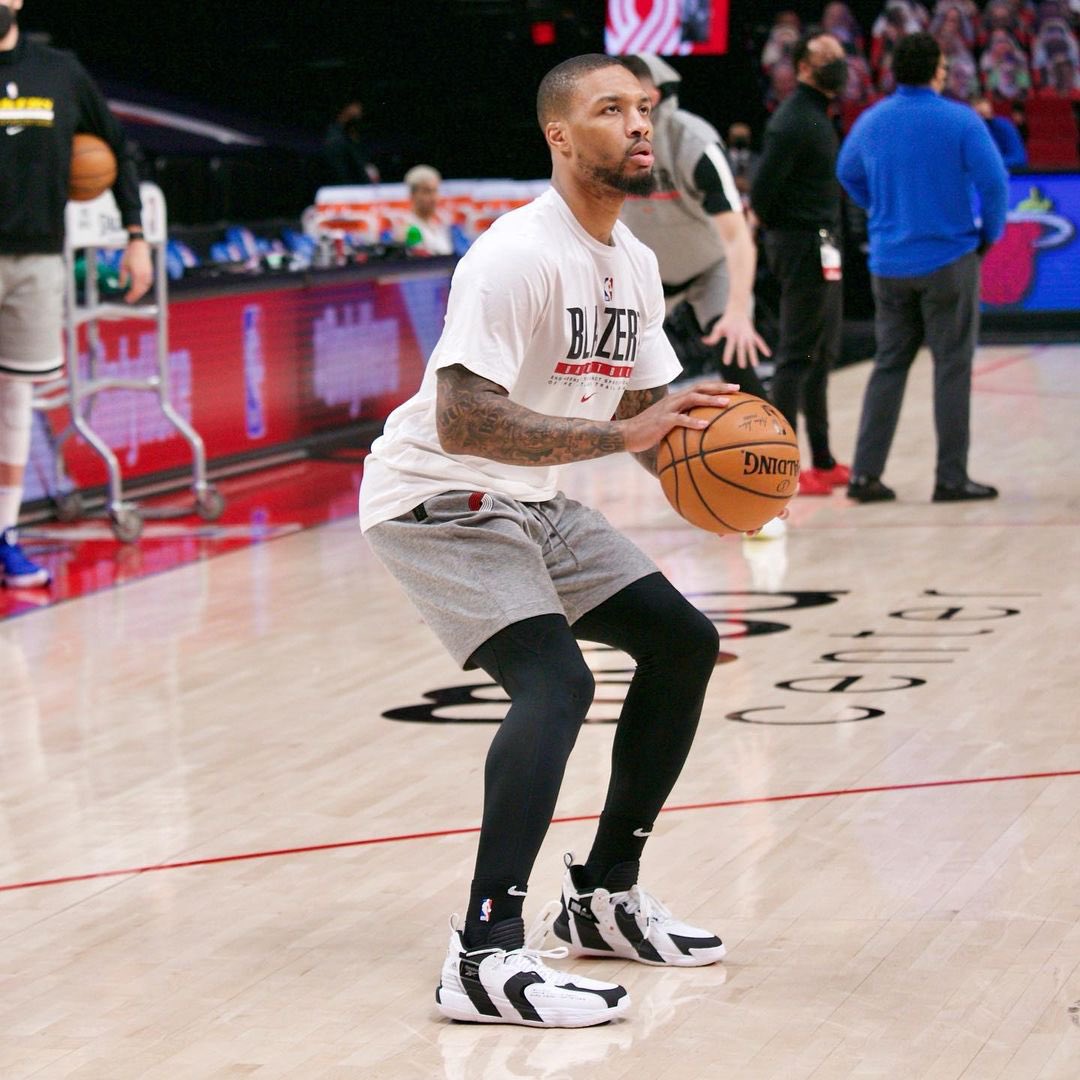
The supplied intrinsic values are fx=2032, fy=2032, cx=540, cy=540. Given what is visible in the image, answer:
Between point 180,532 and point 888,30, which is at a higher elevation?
point 888,30

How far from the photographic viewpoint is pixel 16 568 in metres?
7.62

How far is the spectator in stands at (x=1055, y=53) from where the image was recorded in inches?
786

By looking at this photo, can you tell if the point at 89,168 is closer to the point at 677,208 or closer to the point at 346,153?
the point at 677,208

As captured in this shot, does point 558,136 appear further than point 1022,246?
No

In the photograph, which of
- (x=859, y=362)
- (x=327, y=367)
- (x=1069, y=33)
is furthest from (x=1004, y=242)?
(x=327, y=367)

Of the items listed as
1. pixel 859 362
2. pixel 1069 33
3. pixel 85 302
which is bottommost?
pixel 859 362

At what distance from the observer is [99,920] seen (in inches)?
159

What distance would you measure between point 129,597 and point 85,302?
2.78 metres

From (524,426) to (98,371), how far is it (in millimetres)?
6140

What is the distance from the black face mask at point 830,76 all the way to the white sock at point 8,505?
3.73m

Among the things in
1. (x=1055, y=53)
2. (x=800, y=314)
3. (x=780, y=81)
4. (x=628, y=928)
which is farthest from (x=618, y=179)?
(x=1055, y=53)

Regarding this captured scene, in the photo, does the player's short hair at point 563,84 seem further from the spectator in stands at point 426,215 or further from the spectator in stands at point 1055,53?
the spectator in stands at point 1055,53

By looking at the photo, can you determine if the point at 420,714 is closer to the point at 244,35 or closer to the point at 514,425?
the point at 514,425

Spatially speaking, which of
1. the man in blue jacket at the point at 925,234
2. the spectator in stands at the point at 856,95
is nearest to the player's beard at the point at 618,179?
the man in blue jacket at the point at 925,234
